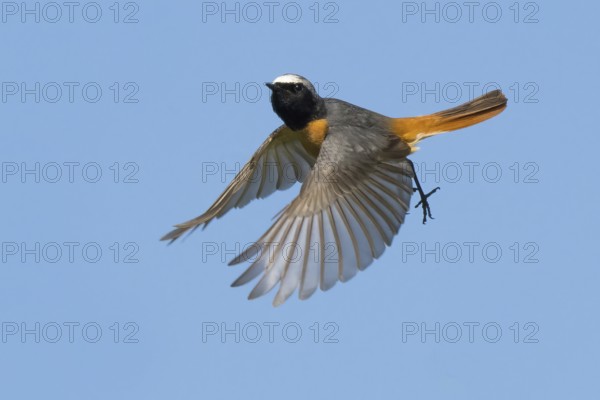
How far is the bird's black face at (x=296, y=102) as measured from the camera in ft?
27.6

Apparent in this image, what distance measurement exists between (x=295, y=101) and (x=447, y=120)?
157 centimetres

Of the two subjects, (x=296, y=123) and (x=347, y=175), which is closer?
(x=347, y=175)

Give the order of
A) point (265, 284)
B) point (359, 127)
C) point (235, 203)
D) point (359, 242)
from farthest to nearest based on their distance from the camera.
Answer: point (235, 203) → point (359, 127) → point (359, 242) → point (265, 284)

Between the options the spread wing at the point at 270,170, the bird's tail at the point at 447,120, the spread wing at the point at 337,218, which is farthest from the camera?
the spread wing at the point at 270,170

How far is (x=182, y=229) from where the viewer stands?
8469mm

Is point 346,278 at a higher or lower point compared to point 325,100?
lower

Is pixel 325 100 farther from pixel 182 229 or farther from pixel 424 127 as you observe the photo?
pixel 182 229

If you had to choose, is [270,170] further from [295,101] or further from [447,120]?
[447,120]

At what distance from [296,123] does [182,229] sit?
55.8 inches

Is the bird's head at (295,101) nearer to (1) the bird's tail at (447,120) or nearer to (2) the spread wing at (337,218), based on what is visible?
(2) the spread wing at (337,218)

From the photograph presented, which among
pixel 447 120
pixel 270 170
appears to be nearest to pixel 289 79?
pixel 270 170

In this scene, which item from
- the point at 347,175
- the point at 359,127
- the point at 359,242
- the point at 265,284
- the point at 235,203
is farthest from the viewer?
the point at 235,203

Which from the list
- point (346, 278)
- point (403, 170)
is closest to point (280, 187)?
point (403, 170)

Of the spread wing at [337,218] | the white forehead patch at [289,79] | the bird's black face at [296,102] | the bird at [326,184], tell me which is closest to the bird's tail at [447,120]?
the bird at [326,184]
